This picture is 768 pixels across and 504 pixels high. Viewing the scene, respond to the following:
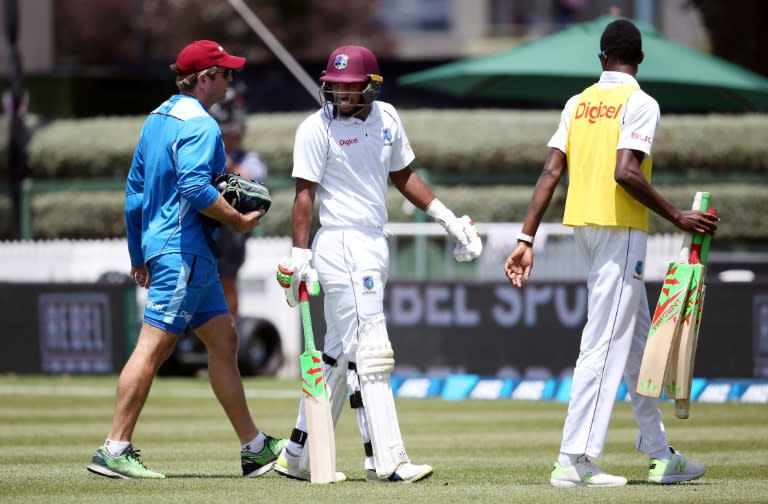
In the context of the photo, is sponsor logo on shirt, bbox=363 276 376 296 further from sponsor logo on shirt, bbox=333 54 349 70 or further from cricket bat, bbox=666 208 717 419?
cricket bat, bbox=666 208 717 419

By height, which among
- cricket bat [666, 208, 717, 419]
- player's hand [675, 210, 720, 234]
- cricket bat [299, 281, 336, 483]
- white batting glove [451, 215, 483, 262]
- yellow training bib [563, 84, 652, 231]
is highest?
yellow training bib [563, 84, 652, 231]

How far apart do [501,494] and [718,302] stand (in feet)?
25.2

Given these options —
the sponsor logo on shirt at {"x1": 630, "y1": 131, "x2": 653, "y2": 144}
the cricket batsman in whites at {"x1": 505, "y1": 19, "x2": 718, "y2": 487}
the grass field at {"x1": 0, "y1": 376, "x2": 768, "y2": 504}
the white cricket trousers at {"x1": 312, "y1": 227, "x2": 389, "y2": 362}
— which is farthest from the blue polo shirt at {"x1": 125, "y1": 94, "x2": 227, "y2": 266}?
the sponsor logo on shirt at {"x1": 630, "y1": 131, "x2": 653, "y2": 144}

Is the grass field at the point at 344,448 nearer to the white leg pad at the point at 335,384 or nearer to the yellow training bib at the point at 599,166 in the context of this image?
the white leg pad at the point at 335,384

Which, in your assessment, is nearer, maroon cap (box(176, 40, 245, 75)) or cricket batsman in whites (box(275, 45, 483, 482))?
cricket batsman in whites (box(275, 45, 483, 482))

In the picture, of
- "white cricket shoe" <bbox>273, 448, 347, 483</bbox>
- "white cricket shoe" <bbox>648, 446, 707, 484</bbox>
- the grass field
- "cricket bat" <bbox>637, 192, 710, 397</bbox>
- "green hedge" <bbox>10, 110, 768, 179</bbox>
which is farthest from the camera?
"green hedge" <bbox>10, 110, 768, 179</bbox>

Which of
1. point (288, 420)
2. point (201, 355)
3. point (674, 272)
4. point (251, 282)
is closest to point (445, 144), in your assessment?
point (251, 282)

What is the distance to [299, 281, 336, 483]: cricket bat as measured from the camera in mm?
8117

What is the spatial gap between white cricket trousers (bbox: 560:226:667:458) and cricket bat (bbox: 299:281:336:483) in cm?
116

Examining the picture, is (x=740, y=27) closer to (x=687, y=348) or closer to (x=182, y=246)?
(x=687, y=348)

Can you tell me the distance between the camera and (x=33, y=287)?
57.9 ft

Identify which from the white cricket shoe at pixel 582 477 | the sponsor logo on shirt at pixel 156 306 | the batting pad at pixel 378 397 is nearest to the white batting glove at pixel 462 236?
the batting pad at pixel 378 397

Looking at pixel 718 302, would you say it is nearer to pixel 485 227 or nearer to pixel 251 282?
pixel 485 227

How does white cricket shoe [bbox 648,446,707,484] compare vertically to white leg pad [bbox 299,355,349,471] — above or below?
below
